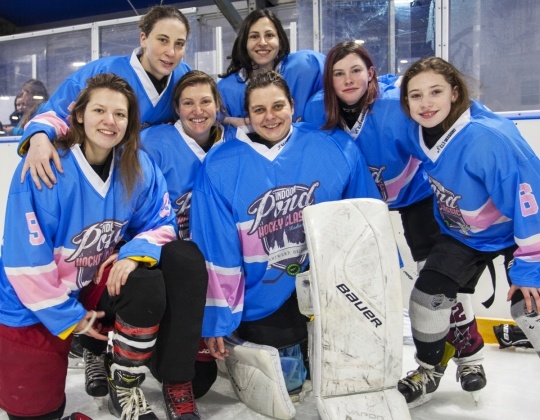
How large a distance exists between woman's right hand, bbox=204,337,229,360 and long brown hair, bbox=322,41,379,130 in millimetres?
671

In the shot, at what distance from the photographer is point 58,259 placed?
127cm

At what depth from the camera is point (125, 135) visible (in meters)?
1.34

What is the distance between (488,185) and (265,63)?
854 mm

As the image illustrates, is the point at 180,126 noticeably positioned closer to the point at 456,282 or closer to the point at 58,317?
the point at 58,317

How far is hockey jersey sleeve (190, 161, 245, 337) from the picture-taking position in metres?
1.41

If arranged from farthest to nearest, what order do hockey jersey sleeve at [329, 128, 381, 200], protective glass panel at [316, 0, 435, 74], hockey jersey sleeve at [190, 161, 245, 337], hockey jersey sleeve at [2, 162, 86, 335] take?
protective glass panel at [316, 0, 435, 74] → hockey jersey sleeve at [329, 128, 381, 200] → hockey jersey sleeve at [190, 161, 245, 337] → hockey jersey sleeve at [2, 162, 86, 335]

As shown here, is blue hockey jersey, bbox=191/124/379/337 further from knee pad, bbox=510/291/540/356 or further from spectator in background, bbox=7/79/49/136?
spectator in background, bbox=7/79/49/136

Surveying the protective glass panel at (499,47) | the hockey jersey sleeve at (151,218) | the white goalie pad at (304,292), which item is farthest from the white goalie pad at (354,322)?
the protective glass panel at (499,47)

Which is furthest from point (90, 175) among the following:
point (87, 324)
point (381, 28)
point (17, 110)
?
point (17, 110)

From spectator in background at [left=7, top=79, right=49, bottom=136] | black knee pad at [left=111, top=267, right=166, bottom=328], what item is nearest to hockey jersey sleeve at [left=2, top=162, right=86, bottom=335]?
black knee pad at [left=111, top=267, right=166, bottom=328]

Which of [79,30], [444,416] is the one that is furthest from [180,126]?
[79,30]

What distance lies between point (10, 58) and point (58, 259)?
2.92m

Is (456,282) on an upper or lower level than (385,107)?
lower

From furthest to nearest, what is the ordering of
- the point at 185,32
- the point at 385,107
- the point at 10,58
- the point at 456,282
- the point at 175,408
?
the point at 10,58
the point at 185,32
the point at 385,107
the point at 456,282
the point at 175,408
